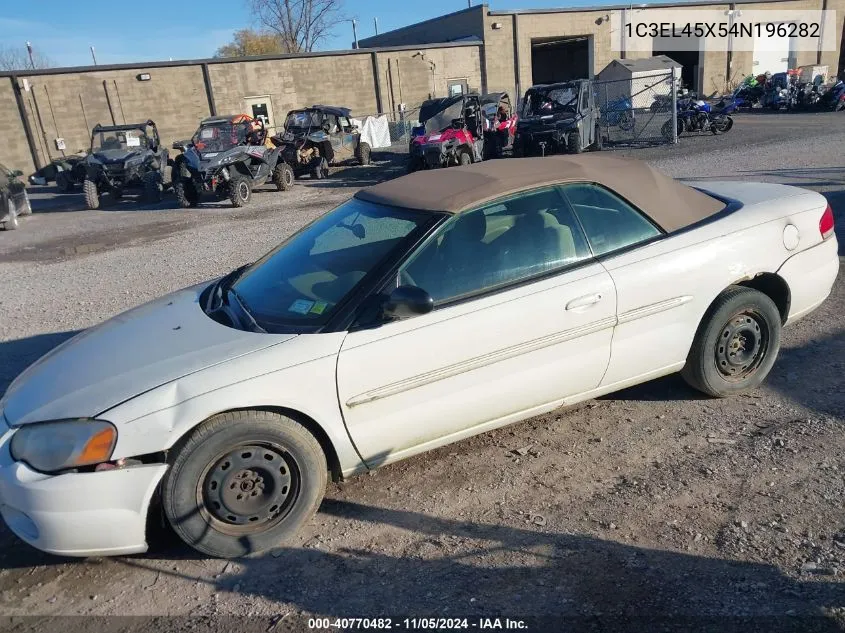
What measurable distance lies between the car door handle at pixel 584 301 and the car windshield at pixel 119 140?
54.4 feet

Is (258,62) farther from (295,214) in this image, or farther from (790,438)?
(790,438)

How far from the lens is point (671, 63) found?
27297mm

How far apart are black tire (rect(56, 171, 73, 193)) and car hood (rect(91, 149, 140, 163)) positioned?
4.96 m

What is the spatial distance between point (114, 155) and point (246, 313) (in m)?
15.6

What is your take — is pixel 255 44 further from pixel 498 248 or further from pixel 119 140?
pixel 498 248

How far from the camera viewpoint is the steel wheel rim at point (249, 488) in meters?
2.88

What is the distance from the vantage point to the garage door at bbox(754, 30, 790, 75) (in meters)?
41.0

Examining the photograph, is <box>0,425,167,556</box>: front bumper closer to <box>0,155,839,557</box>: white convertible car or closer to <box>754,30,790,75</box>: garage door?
<box>0,155,839,557</box>: white convertible car

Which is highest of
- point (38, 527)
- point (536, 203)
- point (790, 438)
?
point (536, 203)

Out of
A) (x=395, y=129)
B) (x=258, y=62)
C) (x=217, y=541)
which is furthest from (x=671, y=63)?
(x=217, y=541)

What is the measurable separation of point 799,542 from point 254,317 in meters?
2.60

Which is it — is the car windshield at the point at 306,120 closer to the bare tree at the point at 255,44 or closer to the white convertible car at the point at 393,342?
the white convertible car at the point at 393,342

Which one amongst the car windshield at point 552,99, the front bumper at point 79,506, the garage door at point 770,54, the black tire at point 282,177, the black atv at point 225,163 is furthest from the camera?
the garage door at point 770,54

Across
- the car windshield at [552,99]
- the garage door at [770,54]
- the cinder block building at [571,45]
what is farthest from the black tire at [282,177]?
the garage door at [770,54]
